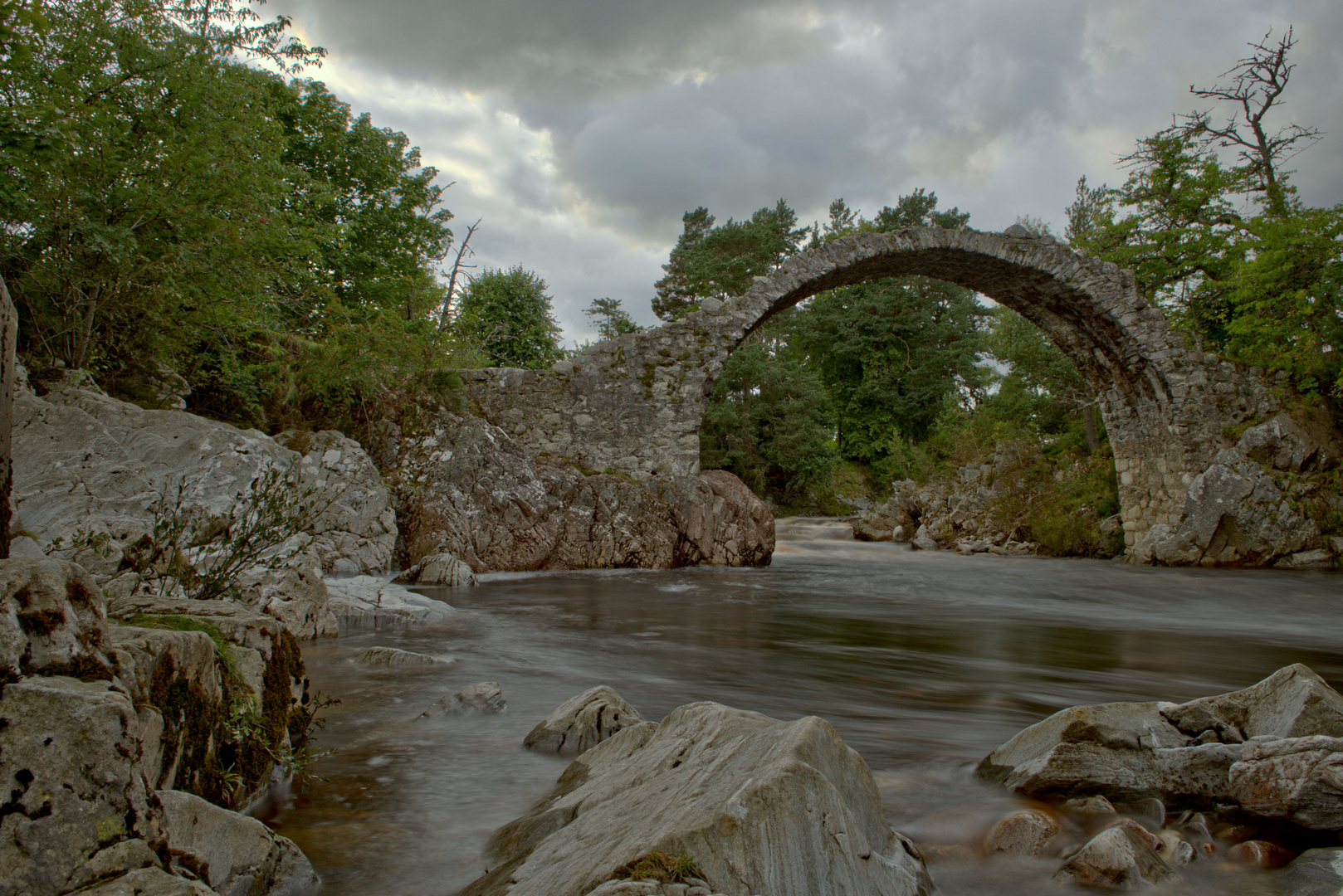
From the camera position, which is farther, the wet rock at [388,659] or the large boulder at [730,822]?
the wet rock at [388,659]

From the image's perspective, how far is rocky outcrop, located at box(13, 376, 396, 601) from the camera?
13.1ft

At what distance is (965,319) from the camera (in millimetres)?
28203

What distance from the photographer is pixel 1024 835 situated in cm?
207

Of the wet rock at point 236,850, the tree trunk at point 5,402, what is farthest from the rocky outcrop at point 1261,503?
the tree trunk at point 5,402

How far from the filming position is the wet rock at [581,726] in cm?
267

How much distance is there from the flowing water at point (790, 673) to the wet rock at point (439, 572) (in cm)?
28

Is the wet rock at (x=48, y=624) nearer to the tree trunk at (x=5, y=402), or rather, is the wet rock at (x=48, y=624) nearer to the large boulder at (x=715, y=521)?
the tree trunk at (x=5, y=402)

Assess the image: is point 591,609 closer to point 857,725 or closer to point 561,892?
point 857,725

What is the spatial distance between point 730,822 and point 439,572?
6611 mm

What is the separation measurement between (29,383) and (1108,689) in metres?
7.31

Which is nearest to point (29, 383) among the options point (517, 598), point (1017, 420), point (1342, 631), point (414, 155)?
point (517, 598)

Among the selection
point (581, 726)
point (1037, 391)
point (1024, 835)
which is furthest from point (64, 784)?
point (1037, 391)

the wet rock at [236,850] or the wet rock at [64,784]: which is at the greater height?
Result: the wet rock at [64,784]

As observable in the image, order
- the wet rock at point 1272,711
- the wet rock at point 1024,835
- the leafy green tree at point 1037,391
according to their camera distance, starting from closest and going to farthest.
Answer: the wet rock at point 1024,835
the wet rock at point 1272,711
the leafy green tree at point 1037,391
